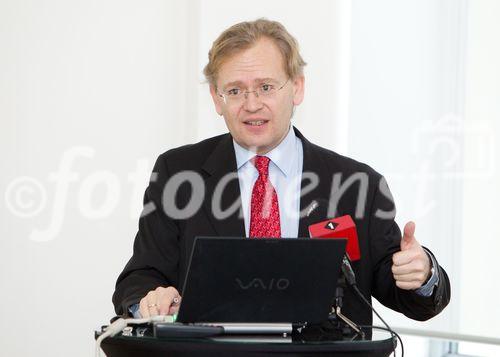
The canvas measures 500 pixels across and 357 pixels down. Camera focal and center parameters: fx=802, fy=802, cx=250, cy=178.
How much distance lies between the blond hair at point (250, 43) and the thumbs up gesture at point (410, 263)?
2.66 ft

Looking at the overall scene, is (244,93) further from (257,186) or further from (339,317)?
(339,317)

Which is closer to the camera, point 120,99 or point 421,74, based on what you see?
point 421,74

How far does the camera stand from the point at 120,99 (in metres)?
4.29

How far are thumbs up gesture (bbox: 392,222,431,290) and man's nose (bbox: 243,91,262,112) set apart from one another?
71 cm

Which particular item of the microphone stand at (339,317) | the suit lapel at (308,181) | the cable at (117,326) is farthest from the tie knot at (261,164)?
the cable at (117,326)

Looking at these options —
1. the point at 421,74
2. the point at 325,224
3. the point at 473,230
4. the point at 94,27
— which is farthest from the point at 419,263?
the point at 94,27

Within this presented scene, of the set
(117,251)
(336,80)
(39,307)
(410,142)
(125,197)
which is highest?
(336,80)

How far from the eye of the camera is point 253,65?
254cm

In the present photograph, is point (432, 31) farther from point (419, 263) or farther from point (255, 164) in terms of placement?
point (419, 263)

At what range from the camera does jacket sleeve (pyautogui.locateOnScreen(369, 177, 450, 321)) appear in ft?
7.50

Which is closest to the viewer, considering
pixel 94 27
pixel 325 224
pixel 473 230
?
pixel 325 224

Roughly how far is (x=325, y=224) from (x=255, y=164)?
2.20 feet

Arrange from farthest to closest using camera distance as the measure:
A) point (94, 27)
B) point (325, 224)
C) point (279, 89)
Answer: point (94, 27) → point (279, 89) → point (325, 224)

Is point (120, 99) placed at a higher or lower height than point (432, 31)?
lower
